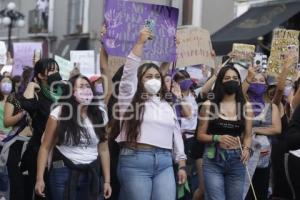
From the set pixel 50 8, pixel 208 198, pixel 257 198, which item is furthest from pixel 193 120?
pixel 50 8

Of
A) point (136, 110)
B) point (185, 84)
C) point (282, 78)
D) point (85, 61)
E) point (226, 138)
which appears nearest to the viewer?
point (136, 110)

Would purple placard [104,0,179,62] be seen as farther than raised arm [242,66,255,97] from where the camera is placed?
No

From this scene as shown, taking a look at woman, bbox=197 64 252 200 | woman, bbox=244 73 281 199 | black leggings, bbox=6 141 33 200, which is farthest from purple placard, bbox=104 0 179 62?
black leggings, bbox=6 141 33 200

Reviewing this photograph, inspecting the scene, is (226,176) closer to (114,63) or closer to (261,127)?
(261,127)

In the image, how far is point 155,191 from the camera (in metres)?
5.35

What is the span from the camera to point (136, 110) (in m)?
5.41

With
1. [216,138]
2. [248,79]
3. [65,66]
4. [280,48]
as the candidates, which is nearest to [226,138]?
[216,138]

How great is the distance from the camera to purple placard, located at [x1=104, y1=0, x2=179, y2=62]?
6.64 meters

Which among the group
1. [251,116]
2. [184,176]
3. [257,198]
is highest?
[251,116]

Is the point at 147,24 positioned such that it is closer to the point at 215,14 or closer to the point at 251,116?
the point at 251,116

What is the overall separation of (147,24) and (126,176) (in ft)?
4.45

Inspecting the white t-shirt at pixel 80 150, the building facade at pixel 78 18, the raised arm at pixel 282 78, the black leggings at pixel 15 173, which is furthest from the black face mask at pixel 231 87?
the building facade at pixel 78 18

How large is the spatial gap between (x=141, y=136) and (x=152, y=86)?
40cm

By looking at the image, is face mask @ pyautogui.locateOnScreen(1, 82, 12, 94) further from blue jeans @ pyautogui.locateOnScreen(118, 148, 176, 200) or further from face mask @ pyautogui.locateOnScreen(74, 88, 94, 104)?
blue jeans @ pyautogui.locateOnScreen(118, 148, 176, 200)
